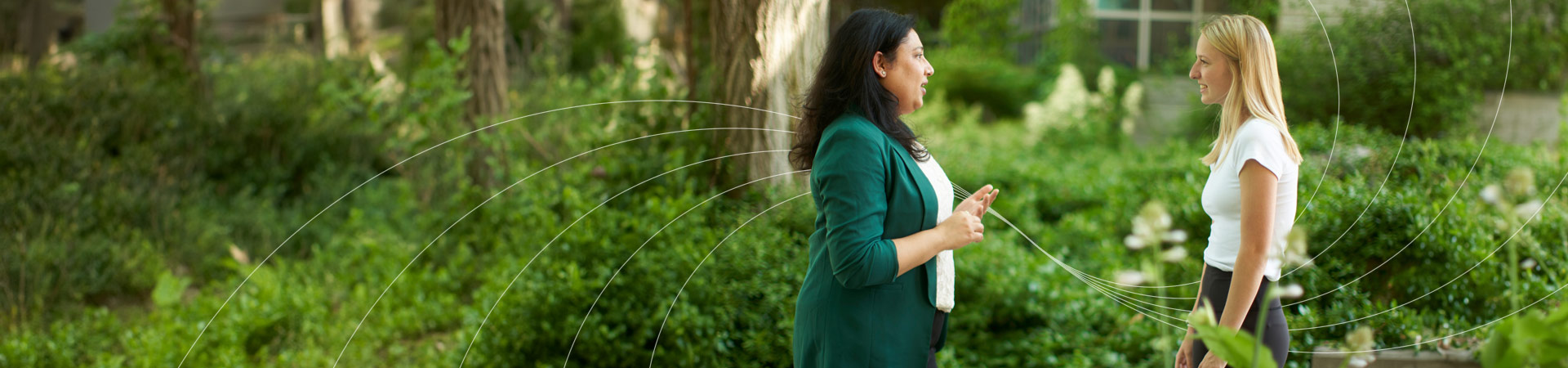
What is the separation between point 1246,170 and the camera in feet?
5.56

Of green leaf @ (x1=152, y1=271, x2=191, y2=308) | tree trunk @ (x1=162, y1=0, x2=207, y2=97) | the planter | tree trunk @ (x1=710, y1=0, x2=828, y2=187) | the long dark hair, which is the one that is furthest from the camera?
tree trunk @ (x1=162, y1=0, x2=207, y2=97)

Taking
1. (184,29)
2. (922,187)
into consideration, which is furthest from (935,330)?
(184,29)

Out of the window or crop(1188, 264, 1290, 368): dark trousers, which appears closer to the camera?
crop(1188, 264, 1290, 368): dark trousers

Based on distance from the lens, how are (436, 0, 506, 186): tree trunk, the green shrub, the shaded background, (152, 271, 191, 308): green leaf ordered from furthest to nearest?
the green shrub < (436, 0, 506, 186): tree trunk < (152, 271, 191, 308): green leaf < the shaded background

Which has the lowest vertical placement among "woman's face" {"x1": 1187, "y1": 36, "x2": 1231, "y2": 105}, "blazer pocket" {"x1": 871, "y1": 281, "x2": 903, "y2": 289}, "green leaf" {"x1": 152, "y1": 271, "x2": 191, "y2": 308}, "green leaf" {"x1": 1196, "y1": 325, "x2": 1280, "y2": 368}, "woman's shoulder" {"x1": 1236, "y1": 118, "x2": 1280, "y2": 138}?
"green leaf" {"x1": 152, "y1": 271, "x2": 191, "y2": 308}

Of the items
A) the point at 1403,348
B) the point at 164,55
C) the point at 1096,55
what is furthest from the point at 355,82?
the point at 1096,55

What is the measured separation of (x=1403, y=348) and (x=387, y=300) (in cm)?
476

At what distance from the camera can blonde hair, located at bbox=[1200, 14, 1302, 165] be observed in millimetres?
1742

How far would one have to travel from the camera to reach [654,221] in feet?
11.8

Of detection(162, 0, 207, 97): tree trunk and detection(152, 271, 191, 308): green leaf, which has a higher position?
detection(162, 0, 207, 97): tree trunk

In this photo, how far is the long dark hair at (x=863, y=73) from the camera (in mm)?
1758

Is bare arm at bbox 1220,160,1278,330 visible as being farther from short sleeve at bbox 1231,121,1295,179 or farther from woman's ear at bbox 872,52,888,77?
woman's ear at bbox 872,52,888,77

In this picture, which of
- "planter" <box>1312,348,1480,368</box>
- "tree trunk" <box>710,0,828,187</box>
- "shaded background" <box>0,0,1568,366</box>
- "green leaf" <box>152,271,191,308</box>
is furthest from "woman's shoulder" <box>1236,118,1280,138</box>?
"green leaf" <box>152,271,191,308</box>

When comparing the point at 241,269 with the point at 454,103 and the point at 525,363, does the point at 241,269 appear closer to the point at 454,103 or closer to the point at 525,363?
the point at 454,103
